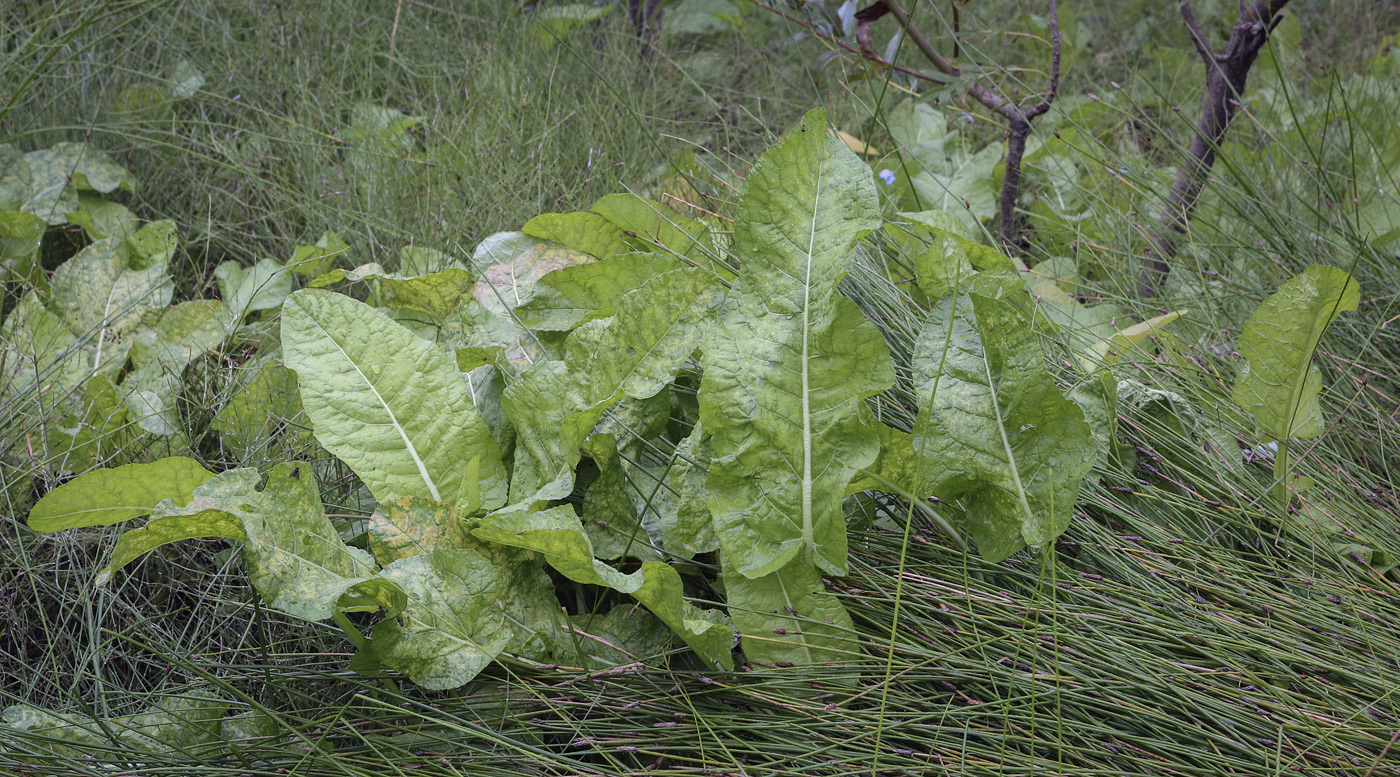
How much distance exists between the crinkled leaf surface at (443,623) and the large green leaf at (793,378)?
10.4 inches

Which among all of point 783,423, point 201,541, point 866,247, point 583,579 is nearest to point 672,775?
point 583,579

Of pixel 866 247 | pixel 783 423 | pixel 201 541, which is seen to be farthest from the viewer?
pixel 866 247

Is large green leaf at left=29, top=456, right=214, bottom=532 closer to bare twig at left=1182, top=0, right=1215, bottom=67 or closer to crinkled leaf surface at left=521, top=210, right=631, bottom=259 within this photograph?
crinkled leaf surface at left=521, top=210, right=631, bottom=259

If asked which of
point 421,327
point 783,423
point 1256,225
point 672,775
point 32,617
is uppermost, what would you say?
point 1256,225

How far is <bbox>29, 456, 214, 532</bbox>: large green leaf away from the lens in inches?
36.7

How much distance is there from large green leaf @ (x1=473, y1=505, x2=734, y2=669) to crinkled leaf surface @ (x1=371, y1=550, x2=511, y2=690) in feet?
0.16

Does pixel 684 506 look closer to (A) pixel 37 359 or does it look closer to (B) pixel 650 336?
(B) pixel 650 336

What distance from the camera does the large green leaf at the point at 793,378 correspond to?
3.24 ft

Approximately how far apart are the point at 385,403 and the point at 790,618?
1.84 ft

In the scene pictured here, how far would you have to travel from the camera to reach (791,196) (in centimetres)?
103

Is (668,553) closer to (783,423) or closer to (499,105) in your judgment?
(783,423)

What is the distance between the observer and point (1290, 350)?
1121mm

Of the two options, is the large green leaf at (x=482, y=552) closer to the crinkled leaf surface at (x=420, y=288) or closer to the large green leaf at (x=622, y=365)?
the large green leaf at (x=622, y=365)

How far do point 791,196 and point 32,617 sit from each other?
115 cm
